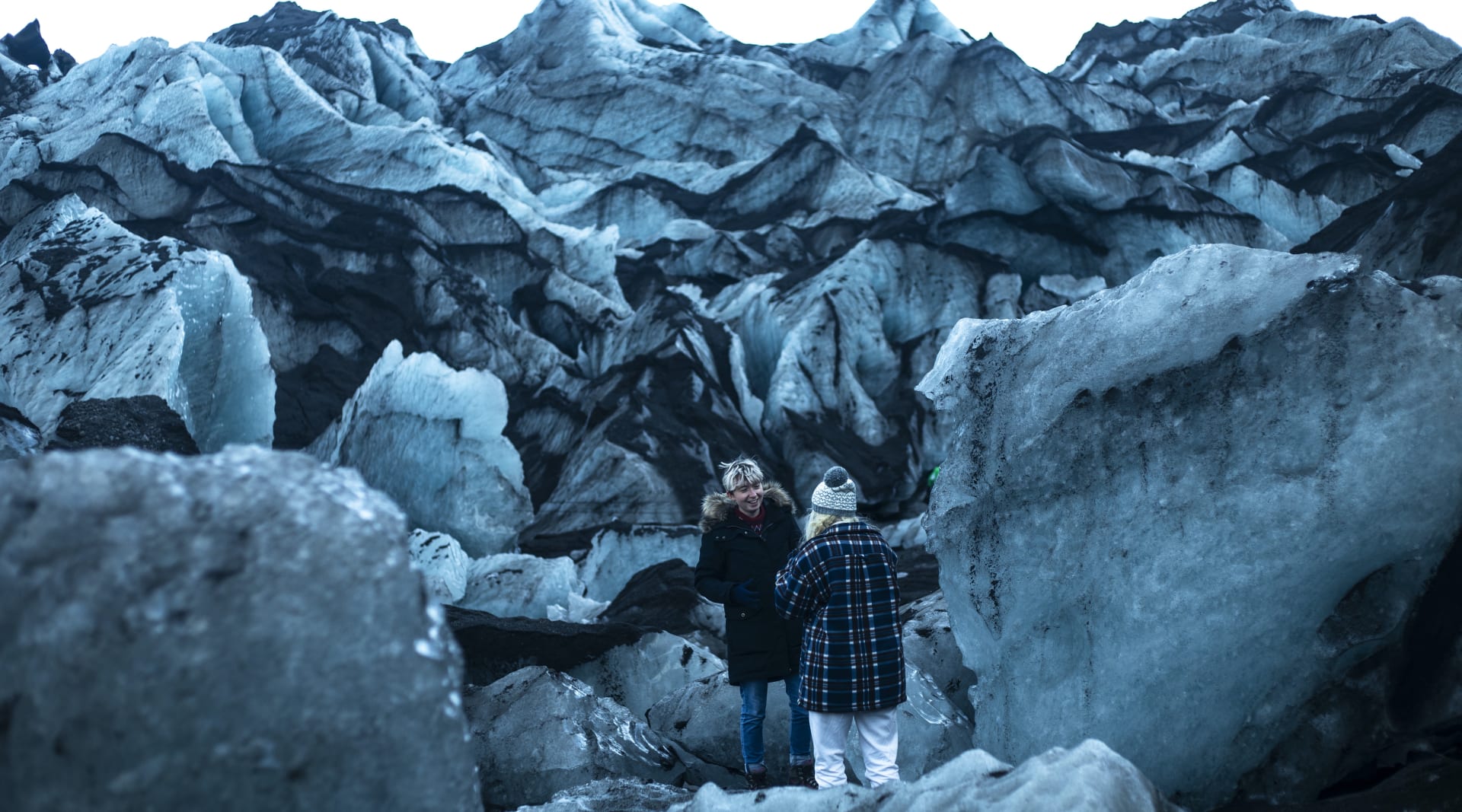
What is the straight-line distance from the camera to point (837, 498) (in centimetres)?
405

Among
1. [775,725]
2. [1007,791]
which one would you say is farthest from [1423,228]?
[1007,791]

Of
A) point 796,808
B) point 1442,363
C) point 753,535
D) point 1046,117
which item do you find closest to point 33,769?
point 796,808

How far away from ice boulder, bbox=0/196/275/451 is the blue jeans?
7.65 m

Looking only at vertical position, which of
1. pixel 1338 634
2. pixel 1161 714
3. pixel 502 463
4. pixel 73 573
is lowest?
pixel 502 463

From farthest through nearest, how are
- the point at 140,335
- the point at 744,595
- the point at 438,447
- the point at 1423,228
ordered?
the point at 438,447 < the point at 140,335 < the point at 1423,228 < the point at 744,595

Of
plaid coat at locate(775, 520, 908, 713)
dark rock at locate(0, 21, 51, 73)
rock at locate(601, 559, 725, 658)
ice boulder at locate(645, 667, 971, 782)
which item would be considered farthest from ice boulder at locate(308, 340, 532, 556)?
dark rock at locate(0, 21, 51, 73)

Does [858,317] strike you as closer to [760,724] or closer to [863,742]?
[760,724]

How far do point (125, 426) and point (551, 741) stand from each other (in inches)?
198

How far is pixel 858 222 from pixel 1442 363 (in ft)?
80.0

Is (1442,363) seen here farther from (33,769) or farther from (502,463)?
(502,463)

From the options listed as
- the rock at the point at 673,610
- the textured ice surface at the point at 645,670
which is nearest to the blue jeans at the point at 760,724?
the textured ice surface at the point at 645,670

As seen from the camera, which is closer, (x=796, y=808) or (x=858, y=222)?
(x=796, y=808)

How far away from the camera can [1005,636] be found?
4363mm

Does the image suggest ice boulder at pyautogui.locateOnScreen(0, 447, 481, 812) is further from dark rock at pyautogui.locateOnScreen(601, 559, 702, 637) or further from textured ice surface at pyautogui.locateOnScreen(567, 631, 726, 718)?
dark rock at pyautogui.locateOnScreen(601, 559, 702, 637)
